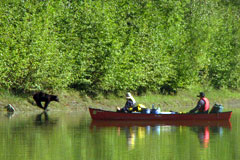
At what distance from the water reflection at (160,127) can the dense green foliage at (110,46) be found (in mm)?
11383

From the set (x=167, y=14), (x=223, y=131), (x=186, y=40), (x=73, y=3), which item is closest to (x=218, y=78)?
(x=186, y=40)

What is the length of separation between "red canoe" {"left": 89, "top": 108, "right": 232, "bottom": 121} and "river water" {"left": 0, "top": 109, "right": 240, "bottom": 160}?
21.9 inches

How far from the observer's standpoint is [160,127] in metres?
31.5

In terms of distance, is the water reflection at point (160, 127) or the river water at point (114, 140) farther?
the water reflection at point (160, 127)

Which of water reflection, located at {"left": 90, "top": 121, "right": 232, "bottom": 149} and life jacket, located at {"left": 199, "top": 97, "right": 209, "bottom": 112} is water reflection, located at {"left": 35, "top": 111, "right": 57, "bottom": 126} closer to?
water reflection, located at {"left": 90, "top": 121, "right": 232, "bottom": 149}

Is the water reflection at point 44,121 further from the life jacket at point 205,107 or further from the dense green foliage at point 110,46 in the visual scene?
the life jacket at point 205,107

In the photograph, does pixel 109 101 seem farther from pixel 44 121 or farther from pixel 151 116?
pixel 44 121

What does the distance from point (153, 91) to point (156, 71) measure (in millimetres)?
3257

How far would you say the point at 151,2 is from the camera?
2222 inches

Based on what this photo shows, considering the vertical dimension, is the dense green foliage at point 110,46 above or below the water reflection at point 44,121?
above

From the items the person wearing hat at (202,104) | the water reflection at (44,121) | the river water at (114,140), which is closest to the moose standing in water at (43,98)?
the water reflection at (44,121)

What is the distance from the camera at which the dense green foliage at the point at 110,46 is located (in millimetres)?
43344

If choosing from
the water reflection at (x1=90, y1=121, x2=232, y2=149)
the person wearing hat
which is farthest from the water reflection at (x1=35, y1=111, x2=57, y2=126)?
the person wearing hat

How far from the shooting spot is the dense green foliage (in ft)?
142
